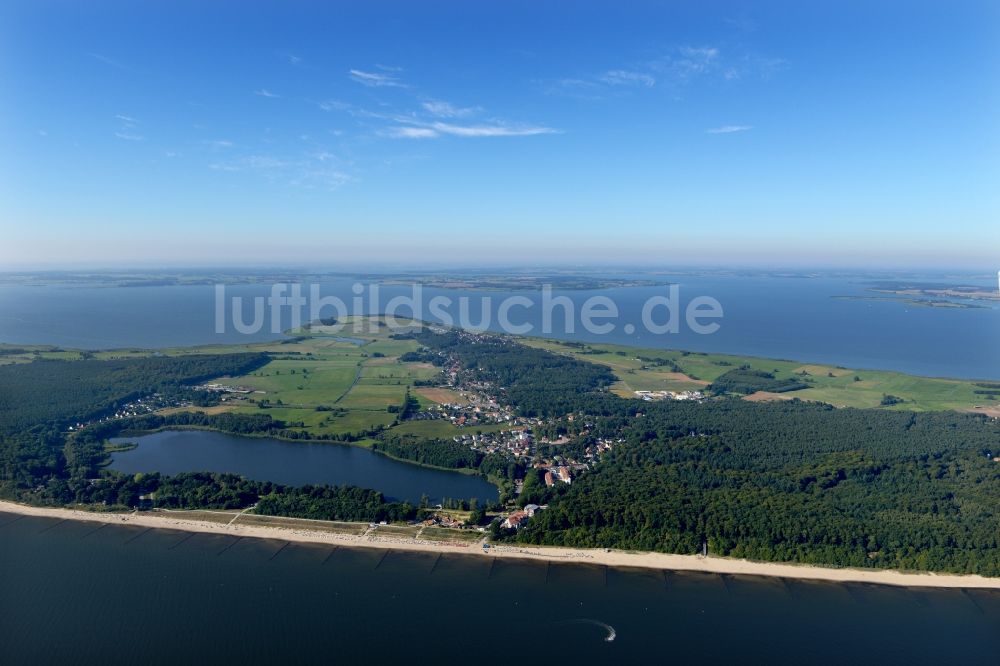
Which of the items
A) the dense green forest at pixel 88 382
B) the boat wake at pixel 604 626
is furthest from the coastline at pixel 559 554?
the dense green forest at pixel 88 382

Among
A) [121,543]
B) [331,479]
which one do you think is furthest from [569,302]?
[121,543]

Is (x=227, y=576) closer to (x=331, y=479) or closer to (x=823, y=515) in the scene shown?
(x=331, y=479)

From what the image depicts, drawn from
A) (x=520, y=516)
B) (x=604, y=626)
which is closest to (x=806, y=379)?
(x=520, y=516)

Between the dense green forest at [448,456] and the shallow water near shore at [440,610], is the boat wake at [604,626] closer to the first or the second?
the shallow water near shore at [440,610]

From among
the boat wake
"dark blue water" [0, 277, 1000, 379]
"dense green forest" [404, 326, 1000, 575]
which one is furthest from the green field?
the boat wake

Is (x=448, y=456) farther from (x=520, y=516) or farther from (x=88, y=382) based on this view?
(x=88, y=382)

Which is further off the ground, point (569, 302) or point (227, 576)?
point (569, 302)
